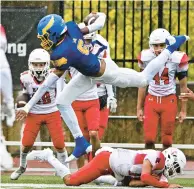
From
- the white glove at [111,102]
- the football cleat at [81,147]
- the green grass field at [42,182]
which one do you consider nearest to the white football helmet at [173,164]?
the green grass field at [42,182]

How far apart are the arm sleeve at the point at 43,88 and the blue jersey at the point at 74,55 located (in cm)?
40

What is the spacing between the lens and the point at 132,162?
42.1 feet

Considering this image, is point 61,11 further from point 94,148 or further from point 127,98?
point 94,148

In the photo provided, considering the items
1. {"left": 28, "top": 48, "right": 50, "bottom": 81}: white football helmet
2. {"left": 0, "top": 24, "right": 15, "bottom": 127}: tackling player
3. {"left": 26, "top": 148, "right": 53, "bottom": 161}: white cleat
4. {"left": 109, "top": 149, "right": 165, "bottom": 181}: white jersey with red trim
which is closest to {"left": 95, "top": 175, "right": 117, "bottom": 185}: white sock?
{"left": 109, "top": 149, "right": 165, "bottom": 181}: white jersey with red trim

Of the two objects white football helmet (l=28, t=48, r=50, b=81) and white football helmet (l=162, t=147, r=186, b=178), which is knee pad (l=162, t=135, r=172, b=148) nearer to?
→ white football helmet (l=28, t=48, r=50, b=81)

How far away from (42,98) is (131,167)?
2687 mm

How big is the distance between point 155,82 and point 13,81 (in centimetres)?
356

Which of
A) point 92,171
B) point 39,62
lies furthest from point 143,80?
point 39,62

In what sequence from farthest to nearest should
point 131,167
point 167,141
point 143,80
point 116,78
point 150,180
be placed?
point 167,141, point 143,80, point 116,78, point 131,167, point 150,180

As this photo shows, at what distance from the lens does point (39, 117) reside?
1525 centimetres

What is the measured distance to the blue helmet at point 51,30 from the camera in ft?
43.9

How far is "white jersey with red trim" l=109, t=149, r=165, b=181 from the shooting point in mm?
12719

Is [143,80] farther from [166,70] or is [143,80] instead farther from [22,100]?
[22,100]

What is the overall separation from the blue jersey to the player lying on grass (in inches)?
37.8
